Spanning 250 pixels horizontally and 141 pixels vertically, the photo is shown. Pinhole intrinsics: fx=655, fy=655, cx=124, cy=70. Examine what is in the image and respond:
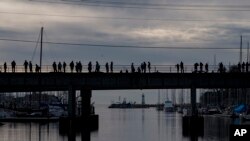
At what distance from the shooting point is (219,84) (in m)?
100

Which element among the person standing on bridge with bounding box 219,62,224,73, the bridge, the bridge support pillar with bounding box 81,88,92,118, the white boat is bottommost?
the white boat

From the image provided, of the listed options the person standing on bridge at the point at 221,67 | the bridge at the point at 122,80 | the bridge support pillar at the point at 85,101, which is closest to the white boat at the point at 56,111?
the bridge support pillar at the point at 85,101

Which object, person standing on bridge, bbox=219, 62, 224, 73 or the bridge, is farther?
person standing on bridge, bbox=219, 62, 224, 73

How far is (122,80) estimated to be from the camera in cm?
9744

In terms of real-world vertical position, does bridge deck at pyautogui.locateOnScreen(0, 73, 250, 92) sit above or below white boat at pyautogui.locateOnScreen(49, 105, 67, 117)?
above

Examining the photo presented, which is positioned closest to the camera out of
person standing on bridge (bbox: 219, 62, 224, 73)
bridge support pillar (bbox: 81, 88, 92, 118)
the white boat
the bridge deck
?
the bridge deck

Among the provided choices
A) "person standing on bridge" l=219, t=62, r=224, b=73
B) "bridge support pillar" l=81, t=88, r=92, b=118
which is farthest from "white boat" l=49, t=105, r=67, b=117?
"person standing on bridge" l=219, t=62, r=224, b=73

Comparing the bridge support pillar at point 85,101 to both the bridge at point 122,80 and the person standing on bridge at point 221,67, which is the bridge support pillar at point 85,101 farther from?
the person standing on bridge at point 221,67

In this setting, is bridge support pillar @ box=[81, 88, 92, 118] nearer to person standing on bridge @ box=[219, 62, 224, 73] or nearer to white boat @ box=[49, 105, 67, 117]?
person standing on bridge @ box=[219, 62, 224, 73]

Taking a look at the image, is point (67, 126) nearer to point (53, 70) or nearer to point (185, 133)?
point (53, 70)

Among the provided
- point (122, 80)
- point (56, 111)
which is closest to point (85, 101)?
point (122, 80)

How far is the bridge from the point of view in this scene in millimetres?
94688

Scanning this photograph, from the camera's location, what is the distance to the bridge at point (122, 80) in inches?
3728

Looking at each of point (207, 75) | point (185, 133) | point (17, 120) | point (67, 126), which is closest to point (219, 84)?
point (207, 75)
